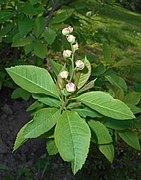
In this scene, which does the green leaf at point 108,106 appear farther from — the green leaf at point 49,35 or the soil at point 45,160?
the soil at point 45,160

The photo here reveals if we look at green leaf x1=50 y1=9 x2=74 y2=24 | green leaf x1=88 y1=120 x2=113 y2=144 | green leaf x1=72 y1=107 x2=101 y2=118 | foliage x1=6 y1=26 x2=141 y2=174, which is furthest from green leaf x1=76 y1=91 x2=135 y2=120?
green leaf x1=50 y1=9 x2=74 y2=24

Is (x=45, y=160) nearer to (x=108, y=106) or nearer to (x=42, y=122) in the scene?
(x=42, y=122)

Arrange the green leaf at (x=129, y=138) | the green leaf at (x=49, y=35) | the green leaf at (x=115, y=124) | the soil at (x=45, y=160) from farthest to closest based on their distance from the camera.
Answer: the soil at (x=45, y=160) < the green leaf at (x=49, y=35) < the green leaf at (x=129, y=138) < the green leaf at (x=115, y=124)

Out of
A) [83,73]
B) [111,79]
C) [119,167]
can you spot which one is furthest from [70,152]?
[119,167]

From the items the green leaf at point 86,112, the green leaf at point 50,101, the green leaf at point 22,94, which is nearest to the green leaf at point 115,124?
the green leaf at point 86,112

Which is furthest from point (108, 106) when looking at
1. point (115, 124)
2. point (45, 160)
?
point (45, 160)

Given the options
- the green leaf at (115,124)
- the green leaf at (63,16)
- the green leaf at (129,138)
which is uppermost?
the green leaf at (63,16)
